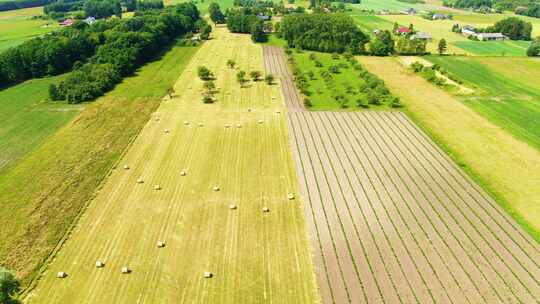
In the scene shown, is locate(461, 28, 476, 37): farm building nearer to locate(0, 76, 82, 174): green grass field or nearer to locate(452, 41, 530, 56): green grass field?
locate(452, 41, 530, 56): green grass field

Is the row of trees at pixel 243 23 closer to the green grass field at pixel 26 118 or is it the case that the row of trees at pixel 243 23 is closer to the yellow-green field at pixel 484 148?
the yellow-green field at pixel 484 148

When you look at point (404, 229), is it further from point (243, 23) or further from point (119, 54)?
point (243, 23)

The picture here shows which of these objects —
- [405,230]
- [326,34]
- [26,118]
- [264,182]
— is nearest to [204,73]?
[26,118]

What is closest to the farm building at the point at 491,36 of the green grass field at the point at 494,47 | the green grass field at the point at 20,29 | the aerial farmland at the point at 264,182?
the green grass field at the point at 494,47

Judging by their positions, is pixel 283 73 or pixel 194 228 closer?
pixel 194 228

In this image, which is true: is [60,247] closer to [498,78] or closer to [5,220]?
[5,220]

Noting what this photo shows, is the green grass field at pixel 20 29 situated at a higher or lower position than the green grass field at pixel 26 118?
higher
